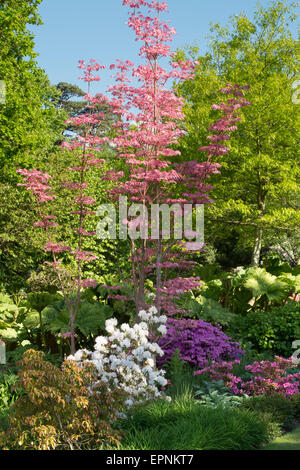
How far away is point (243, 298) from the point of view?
9.24 meters

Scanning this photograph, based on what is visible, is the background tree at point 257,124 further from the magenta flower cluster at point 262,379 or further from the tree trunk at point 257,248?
the magenta flower cluster at point 262,379

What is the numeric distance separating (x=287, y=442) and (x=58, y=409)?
2132mm

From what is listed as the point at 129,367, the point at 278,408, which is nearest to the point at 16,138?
the point at 129,367

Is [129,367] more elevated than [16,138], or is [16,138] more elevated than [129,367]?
[16,138]

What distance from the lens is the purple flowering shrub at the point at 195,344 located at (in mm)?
6609

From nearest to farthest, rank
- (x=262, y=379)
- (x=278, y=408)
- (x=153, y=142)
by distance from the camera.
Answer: (x=278, y=408) < (x=262, y=379) < (x=153, y=142)

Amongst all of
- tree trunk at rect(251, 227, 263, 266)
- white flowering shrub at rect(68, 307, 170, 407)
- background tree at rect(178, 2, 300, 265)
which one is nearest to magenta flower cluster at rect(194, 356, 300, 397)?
white flowering shrub at rect(68, 307, 170, 407)

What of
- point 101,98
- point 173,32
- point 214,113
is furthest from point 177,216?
point 214,113

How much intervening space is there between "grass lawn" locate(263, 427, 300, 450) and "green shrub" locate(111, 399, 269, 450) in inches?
3.7

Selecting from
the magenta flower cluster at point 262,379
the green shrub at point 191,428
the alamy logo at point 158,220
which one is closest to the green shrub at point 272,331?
the magenta flower cluster at point 262,379

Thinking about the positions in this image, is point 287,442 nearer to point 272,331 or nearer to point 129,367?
point 129,367

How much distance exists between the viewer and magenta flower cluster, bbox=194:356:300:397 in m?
5.29

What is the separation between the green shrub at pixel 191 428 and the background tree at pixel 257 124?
8.37m

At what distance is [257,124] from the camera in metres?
12.9
